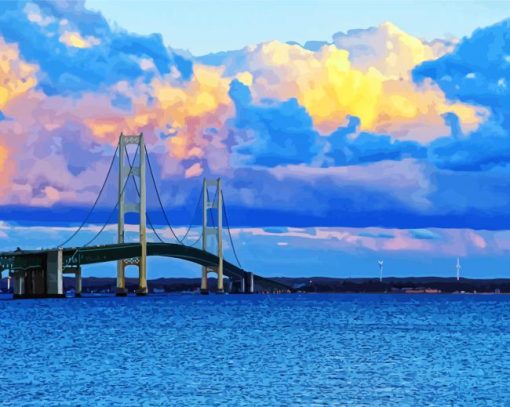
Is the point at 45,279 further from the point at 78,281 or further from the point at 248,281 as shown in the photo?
the point at 248,281

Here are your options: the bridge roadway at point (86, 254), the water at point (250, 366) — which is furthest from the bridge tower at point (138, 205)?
the water at point (250, 366)

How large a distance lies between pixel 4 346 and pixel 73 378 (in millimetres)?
13742

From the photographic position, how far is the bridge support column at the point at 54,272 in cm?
9675

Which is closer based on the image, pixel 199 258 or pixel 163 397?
pixel 163 397

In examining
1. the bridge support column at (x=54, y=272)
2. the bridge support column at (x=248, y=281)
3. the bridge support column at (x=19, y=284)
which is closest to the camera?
the bridge support column at (x=54, y=272)

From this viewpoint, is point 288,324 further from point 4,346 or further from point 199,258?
point 199,258

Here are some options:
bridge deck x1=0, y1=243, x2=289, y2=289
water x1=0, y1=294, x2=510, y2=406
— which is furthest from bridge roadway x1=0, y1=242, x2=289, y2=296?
water x1=0, y1=294, x2=510, y2=406

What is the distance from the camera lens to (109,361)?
3975 cm

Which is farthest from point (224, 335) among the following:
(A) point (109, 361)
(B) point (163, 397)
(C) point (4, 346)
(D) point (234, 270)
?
(D) point (234, 270)

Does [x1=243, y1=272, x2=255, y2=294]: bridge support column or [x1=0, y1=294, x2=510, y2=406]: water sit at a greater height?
[x1=243, y1=272, x2=255, y2=294]: bridge support column

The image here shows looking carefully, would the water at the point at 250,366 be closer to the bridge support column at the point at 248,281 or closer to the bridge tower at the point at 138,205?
the bridge tower at the point at 138,205

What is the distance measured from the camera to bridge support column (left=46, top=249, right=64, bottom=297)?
96.8m

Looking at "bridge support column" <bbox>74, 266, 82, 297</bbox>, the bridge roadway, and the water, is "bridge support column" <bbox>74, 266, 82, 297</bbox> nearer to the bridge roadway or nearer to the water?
the bridge roadway

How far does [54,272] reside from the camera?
97.2m
